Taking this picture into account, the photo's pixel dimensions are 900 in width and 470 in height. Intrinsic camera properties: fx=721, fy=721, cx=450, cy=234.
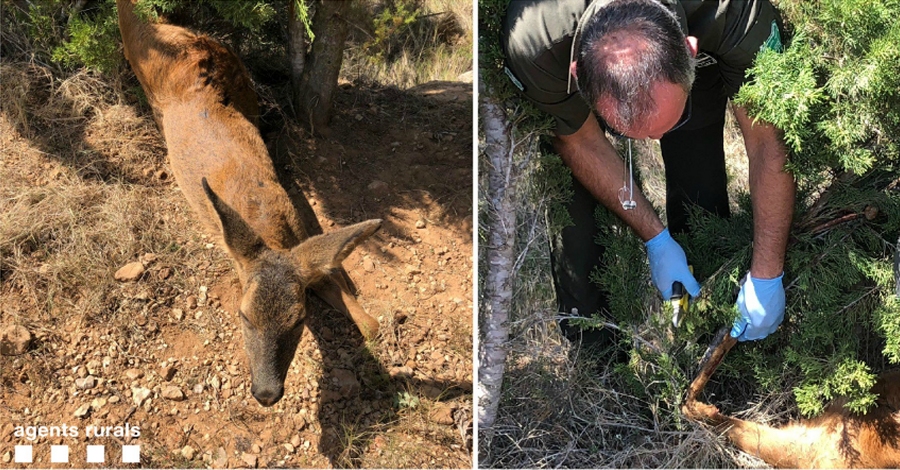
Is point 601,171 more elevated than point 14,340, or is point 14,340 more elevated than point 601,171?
point 601,171

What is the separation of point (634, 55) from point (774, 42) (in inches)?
31.9

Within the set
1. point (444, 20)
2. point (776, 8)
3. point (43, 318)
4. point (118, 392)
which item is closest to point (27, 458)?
point (118, 392)

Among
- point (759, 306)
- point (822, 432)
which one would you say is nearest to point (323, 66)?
point (759, 306)

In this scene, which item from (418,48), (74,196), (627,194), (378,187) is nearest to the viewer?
(627,194)

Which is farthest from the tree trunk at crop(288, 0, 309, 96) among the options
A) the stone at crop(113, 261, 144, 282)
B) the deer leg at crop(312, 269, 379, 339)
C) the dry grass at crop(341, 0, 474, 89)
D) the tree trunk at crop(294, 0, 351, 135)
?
the stone at crop(113, 261, 144, 282)

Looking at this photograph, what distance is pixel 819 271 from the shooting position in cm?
362

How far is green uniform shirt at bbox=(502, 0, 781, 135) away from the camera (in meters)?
3.14

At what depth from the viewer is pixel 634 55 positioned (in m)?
2.85

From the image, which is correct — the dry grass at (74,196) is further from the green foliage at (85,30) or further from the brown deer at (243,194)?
the brown deer at (243,194)

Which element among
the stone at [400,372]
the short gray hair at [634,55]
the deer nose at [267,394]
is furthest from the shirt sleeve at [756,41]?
the deer nose at [267,394]

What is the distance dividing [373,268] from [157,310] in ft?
4.88

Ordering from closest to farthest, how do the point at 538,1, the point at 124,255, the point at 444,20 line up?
the point at 538,1, the point at 124,255, the point at 444,20

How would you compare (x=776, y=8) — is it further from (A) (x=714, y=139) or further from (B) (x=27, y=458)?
(B) (x=27, y=458)

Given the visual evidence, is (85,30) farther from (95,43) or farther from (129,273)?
(129,273)
